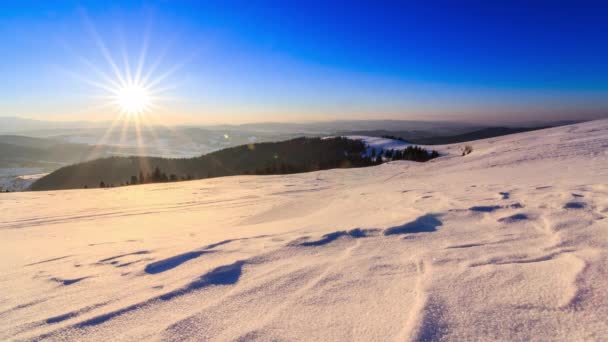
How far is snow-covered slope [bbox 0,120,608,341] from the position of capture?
1213 mm

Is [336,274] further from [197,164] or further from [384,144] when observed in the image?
[197,164]

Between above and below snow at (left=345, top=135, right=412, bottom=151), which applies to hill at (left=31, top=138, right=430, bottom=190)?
below

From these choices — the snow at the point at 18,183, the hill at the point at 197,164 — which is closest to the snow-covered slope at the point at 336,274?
the hill at the point at 197,164

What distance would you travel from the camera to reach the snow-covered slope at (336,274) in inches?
47.8

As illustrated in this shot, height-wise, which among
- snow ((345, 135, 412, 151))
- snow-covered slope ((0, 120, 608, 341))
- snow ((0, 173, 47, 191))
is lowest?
snow ((0, 173, 47, 191))

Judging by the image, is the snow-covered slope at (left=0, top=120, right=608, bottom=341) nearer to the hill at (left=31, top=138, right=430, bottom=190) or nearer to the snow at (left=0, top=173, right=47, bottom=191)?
the hill at (left=31, top=138, right=430, bottom=190)

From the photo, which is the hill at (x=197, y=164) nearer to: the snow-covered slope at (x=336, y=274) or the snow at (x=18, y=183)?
the snow at (x=18, y=183)

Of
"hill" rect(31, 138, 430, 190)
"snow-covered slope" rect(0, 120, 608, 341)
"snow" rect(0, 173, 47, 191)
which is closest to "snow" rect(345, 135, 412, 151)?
"hill" rect(31, 138, 430, 190)

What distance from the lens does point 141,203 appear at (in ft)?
17.0

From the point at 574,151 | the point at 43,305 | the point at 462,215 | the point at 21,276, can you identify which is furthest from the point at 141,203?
the point at 574,151

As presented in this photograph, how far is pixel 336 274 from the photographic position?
171 cm

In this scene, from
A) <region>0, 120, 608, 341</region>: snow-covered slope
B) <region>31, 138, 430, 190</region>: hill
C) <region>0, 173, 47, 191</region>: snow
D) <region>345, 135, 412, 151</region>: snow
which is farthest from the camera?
<region>31, 138, 430, 190</region>: hill

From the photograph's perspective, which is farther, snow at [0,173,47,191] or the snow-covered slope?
snow at [0,173,47,191]

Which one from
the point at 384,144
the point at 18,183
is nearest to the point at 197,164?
the point at 18,183
